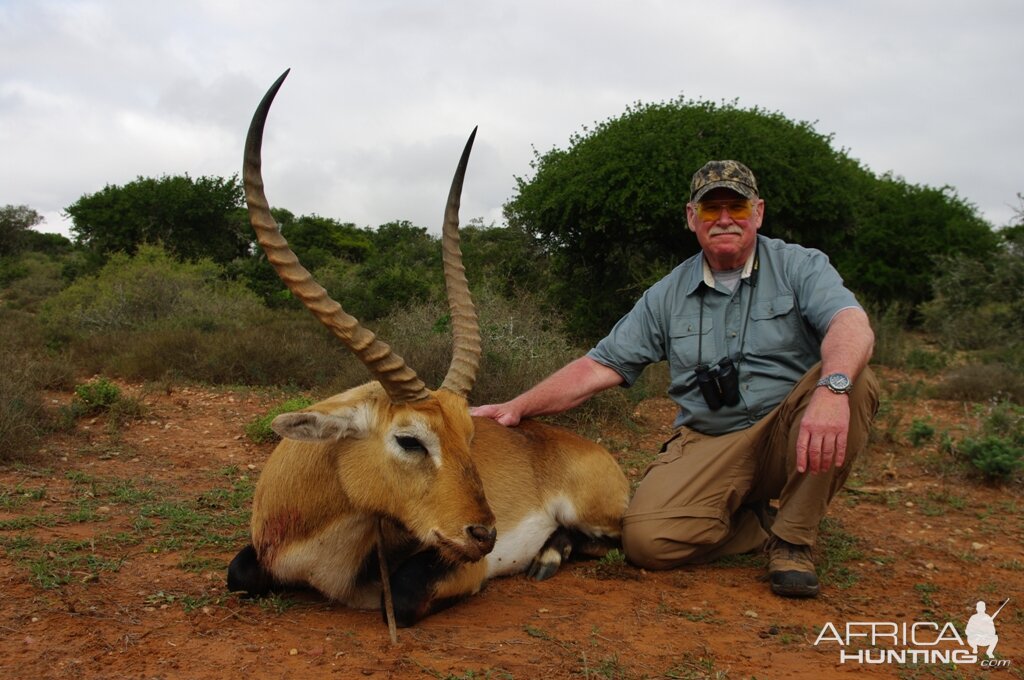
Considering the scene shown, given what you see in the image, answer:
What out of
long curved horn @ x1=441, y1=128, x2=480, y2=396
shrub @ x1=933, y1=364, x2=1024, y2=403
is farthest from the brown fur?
shrub @ x1=933, y1=364, x2=1024, y2=403

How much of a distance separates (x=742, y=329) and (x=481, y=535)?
8.03 ft

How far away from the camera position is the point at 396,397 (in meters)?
3.92

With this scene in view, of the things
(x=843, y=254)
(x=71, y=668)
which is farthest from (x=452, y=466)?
(x=843, y=254)

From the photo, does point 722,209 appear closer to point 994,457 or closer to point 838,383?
point 838,383

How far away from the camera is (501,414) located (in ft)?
18.3

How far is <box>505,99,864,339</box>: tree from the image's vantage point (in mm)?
16578

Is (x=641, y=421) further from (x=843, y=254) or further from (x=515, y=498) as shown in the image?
(x=843, y=254)

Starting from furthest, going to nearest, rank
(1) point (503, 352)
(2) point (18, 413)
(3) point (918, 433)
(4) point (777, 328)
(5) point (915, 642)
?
(1) point (503, 352) → (3) point (918, 433) → (2) point (18, 413) → (4) point (777, 328) → (5) point (915, 642)

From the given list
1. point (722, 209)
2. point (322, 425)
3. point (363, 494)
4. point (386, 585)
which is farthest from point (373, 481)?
point (722, 209)

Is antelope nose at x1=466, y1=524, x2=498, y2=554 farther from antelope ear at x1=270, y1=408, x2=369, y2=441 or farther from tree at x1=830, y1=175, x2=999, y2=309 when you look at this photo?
tree at x1=830, y1=175, x2=999, y2=309

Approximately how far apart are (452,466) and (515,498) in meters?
1.44

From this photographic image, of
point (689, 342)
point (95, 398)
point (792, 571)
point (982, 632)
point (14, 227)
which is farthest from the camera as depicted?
point (14, 227)

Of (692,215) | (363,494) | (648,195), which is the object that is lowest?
(363,494)

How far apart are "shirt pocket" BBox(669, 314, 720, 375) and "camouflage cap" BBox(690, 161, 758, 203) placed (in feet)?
2.66
